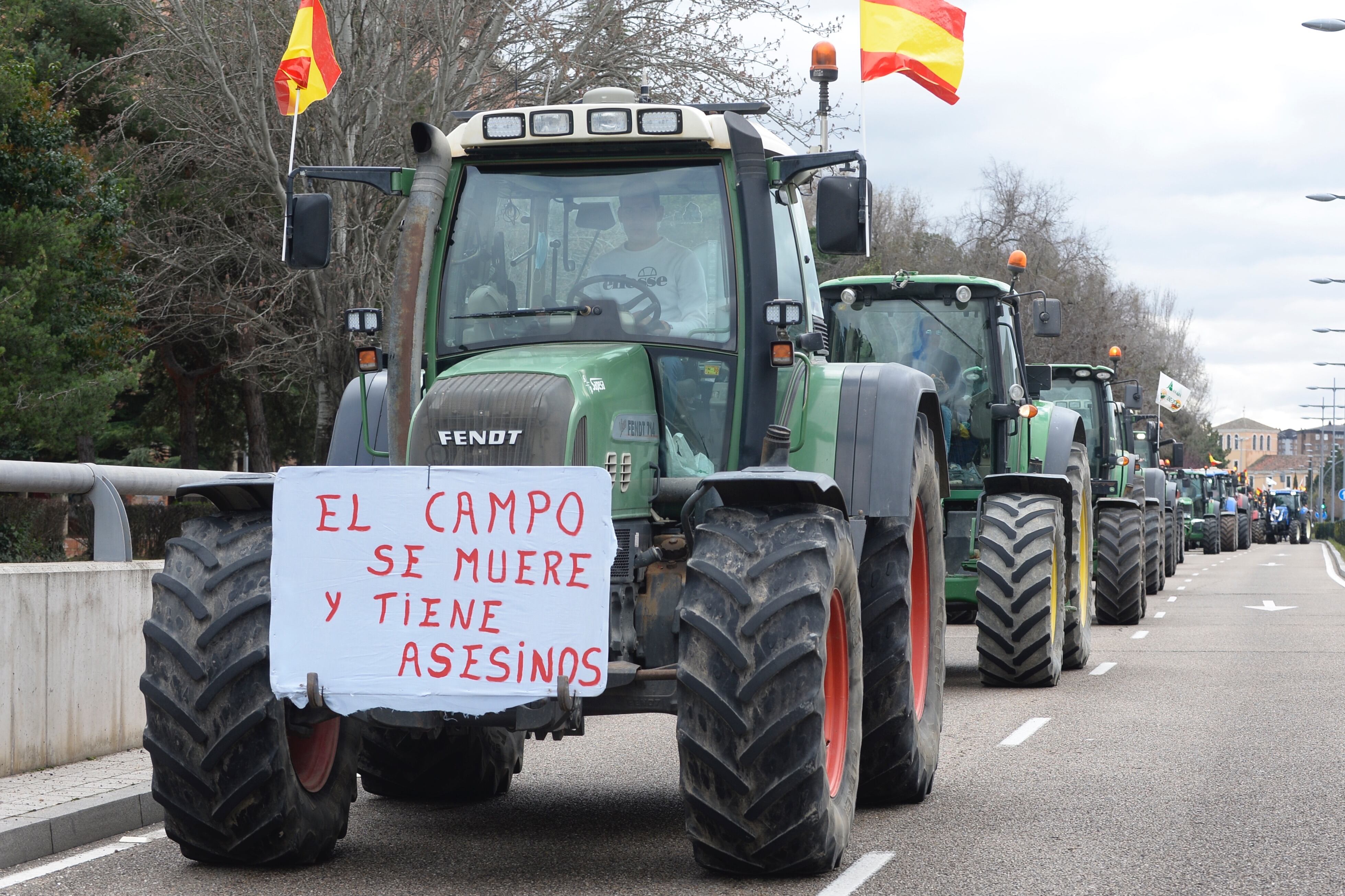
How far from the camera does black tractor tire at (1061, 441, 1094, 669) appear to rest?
14.1 meters

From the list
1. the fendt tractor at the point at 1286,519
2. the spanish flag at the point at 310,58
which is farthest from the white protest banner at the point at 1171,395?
the fendt tractor at the point at 1286,519

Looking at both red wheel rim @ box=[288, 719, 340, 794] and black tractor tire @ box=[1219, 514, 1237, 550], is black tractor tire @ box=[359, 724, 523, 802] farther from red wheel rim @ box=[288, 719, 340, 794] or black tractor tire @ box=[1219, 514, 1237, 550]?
black tractor tire @ box=[1219, 514, 1237, 550]

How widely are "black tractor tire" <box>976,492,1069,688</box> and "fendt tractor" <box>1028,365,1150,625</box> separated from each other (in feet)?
8.14

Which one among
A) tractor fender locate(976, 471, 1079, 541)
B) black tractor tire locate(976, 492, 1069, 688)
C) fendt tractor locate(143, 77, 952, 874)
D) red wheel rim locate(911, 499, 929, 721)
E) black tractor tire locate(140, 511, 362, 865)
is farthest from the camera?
tractor fender locate(976, 471, 1079, 541)

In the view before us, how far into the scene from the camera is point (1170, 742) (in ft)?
33.0

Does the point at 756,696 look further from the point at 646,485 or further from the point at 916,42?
the point at 916,42

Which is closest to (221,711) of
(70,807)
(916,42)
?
(70,807)

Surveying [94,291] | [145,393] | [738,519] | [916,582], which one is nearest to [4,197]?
[94,291]

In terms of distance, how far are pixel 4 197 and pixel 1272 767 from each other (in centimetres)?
1906

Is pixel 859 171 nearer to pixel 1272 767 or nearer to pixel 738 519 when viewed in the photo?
pixel 738 519

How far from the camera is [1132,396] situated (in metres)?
24.2

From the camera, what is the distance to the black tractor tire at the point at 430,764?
7.83m

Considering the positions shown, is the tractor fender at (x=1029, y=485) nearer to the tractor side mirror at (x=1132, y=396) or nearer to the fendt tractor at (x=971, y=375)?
the fendt tractor at (x=971, y=375)

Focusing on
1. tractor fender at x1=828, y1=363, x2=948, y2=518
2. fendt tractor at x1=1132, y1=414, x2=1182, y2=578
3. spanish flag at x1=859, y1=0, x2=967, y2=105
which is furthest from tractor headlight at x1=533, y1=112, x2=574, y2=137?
fendt tractor at x1=1132, y1=414, x2=1182, y2=578
